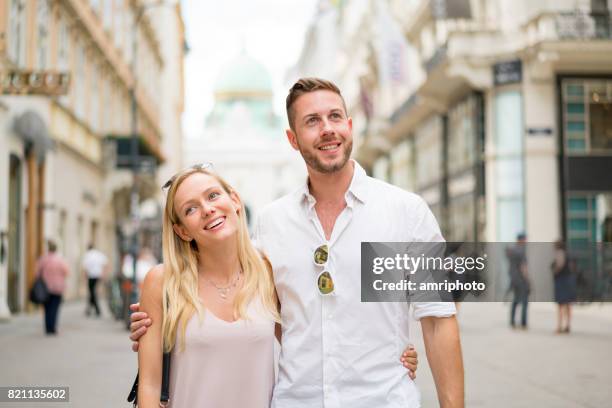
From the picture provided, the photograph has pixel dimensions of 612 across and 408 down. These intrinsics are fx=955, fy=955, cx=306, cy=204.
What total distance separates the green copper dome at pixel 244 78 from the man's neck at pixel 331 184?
5201 inches

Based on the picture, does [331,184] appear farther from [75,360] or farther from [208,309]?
[75,360]

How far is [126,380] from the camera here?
10.0m

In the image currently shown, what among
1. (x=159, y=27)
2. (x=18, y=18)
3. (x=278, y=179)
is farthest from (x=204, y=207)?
(x=278, y=179)

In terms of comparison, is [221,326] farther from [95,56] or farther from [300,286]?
[95,56]

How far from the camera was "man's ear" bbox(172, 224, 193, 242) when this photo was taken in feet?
11.2

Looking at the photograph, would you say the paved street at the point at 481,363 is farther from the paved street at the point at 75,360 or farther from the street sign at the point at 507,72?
the street sign at the point at 507,72

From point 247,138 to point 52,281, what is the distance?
4326 inches

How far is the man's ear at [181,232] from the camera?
134 inches

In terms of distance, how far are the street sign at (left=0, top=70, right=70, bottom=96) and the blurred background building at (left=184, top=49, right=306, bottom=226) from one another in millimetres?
95912

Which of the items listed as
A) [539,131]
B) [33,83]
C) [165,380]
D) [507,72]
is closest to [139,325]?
[165,380]

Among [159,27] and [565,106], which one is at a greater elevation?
[159,27]

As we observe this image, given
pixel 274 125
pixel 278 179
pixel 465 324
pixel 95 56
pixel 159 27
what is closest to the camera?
pixel 465 324

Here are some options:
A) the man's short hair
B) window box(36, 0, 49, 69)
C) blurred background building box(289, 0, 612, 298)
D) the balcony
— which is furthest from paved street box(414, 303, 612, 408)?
window box(36, 0, 49, 69)

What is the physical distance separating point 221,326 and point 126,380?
23.3 ft
